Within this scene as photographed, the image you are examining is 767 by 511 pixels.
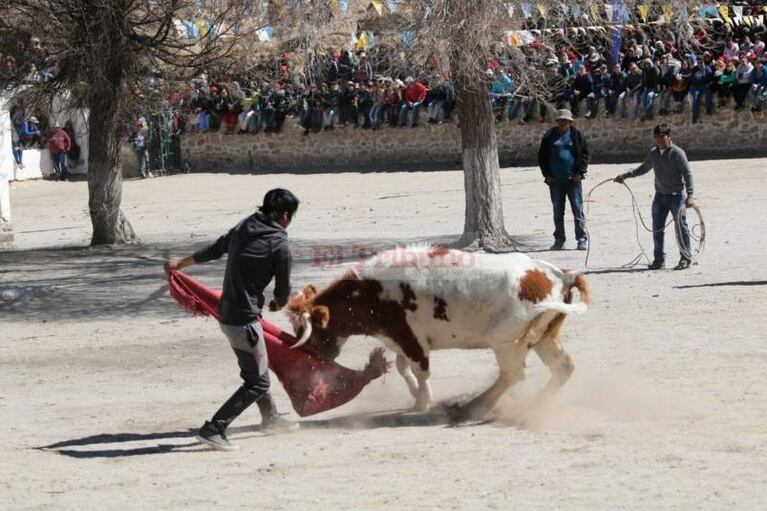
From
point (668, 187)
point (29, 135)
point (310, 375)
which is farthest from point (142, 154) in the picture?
point (310, 375)

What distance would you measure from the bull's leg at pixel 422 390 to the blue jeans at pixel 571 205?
8679 millimetres

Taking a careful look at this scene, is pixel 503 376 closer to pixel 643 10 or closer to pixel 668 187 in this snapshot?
pixel 668 187

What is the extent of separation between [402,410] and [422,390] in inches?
15.4

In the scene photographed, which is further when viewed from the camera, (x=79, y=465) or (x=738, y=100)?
(x=738, y=100)

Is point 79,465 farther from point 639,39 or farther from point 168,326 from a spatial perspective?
point 639,39

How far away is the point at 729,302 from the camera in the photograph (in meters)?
13.5

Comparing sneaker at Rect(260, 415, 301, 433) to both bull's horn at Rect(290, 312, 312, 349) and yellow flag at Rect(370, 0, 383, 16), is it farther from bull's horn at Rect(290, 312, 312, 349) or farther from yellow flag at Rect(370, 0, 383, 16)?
yellow flag at Rect(370, 0, 383, 16)

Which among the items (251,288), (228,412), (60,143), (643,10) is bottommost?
(228,412)

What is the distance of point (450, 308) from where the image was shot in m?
9.09

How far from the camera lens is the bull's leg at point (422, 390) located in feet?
30.5

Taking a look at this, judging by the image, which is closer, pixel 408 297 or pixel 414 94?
pixel 408 297

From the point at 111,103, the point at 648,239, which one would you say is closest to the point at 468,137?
the point at 648,239

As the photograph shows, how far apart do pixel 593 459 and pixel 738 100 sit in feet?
67.4

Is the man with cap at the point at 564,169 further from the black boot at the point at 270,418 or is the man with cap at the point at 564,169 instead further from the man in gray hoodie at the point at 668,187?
the black boot at the point at 270,418
